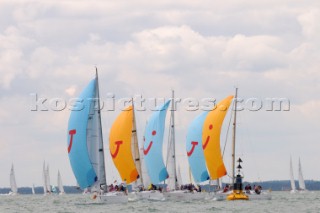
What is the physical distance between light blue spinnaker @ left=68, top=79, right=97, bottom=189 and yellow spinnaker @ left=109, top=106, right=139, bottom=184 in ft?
Result: 13.9

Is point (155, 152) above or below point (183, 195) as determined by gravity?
above

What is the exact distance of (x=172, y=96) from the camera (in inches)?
2827

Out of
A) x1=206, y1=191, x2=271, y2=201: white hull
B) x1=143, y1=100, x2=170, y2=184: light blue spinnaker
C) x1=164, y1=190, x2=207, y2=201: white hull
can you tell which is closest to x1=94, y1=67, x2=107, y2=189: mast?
x1=164, y1=190, x2=207, y2=201: white hull

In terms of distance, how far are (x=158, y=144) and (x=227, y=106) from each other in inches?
233

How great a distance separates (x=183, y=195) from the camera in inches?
2670

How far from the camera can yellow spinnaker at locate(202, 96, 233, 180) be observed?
68188 mm

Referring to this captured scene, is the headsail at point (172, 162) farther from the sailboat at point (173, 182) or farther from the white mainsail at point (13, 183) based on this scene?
the white mainsail at point (13, 183)

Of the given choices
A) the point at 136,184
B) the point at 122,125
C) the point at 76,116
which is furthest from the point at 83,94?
the point at 136,184

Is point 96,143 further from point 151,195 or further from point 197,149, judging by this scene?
point 197,149

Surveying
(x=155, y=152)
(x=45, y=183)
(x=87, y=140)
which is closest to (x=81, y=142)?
(x=87, y=140)

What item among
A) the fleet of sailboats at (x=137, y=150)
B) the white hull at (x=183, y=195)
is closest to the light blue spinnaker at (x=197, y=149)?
the fleet of sailboats at (x=137, y=150)

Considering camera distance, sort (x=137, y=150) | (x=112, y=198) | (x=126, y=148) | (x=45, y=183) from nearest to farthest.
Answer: (x=112, y=198) → (x=126, y=148) → (x=137, y=150) → (x=45, y=183)

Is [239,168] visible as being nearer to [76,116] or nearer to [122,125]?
[122,125]

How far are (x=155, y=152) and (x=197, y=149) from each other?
3.51 metres
